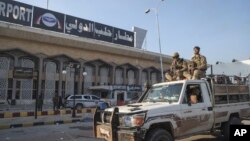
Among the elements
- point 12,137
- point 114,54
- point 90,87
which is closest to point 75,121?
point 12,137

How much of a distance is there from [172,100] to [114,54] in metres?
44.8

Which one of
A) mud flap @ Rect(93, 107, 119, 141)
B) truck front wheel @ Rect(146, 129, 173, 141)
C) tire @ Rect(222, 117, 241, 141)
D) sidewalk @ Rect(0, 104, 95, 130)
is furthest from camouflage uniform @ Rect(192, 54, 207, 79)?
sidewalk @ Rect(0, 104, 95, 130)

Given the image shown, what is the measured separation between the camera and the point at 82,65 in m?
47.5

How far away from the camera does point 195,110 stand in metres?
7.20

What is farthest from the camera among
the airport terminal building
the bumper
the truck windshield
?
the airport terminal building

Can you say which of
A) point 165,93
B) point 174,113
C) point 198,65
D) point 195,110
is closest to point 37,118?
point 198,65

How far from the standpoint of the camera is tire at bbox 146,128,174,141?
6176 millimetres

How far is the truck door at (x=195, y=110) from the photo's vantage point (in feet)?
22.7

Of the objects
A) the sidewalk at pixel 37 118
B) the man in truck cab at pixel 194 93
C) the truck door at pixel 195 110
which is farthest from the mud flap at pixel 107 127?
the sidewalk at pixel 37 118

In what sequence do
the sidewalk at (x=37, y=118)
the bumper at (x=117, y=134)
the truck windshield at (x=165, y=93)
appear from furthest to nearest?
the sidewalk at (x=37, y=118) < the truck windshield at (x=165, y=93) < the bumper at (x=117, y=134)

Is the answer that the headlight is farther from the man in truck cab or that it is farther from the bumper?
the man in truck cab

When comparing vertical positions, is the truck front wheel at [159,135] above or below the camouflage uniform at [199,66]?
below

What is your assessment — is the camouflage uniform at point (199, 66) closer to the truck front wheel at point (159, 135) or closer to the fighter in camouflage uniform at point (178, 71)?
the fighter in camouflage uniform at point (178, 71)

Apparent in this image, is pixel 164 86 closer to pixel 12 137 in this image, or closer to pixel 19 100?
pixel 12 137
